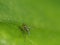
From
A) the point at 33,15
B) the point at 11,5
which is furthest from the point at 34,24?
the point at 11,5

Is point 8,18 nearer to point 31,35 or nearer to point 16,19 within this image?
point 16,19

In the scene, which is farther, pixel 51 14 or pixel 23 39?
pixel 51 14

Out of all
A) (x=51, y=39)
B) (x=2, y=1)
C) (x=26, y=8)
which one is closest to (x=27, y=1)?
(x=26, y=8)

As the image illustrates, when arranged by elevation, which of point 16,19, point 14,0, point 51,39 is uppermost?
point 14,0

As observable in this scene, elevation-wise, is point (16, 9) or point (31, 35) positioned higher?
point (16, 9)

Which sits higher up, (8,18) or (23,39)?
(8,18)

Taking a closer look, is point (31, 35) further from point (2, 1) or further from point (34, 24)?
point (2, 1)
